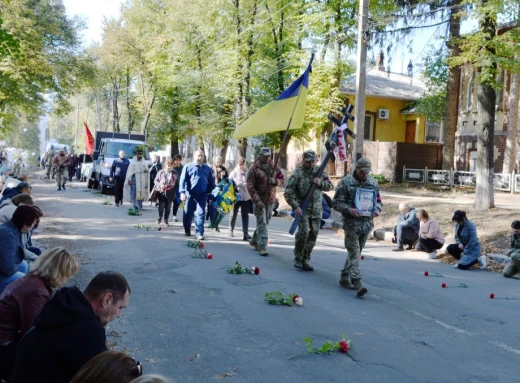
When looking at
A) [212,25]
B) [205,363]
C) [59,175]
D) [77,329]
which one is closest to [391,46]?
[212,25]

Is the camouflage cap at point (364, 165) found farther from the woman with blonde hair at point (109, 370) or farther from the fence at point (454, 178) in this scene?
the fence at point (454, 178)

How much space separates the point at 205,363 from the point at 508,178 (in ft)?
69.8

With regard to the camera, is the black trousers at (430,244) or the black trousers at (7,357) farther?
the black trousers at (430,244)

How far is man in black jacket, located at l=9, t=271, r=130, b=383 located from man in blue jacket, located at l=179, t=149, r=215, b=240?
31.7 ft

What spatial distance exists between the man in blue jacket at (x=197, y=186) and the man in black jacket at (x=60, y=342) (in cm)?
966

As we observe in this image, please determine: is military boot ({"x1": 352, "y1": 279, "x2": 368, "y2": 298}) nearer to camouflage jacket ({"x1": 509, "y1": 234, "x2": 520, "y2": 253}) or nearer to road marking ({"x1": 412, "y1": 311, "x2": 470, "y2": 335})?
road marking ({"x1": 412, "y1": 311, "x2": 470, "y2": 335})

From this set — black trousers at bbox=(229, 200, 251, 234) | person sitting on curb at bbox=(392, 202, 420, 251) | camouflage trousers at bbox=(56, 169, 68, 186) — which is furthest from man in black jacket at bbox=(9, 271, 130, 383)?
camouflage trousers at bbox=(56, 169, 68, 186)

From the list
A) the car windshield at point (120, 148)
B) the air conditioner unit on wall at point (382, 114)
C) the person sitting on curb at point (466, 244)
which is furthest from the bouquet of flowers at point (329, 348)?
the air conditioner unit on wall at point (382, 114)

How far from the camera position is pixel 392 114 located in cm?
4216

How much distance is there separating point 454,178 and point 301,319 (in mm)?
20521

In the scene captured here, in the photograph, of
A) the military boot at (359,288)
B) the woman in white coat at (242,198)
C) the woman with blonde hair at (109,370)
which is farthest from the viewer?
the woman in white coat at (242,198)

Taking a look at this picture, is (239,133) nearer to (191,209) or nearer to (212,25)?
(191,209)

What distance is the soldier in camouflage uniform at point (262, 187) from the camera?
11.2 meters

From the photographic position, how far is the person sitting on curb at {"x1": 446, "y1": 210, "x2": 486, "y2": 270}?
38.4ft
